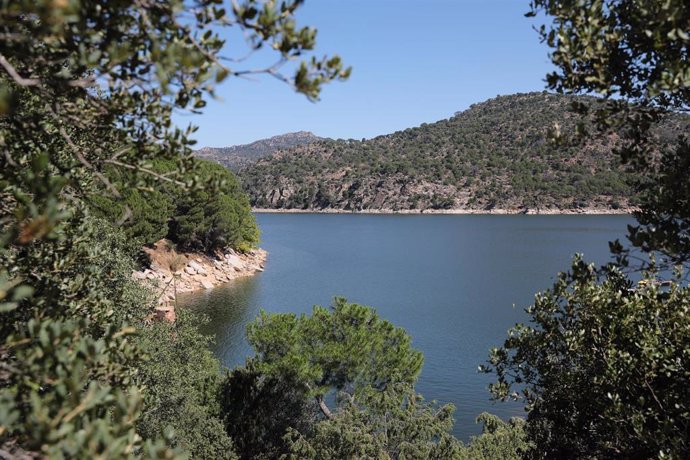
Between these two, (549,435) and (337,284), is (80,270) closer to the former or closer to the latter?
(549,435)

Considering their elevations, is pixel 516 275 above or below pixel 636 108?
below

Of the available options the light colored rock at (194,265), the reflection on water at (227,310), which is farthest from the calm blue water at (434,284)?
the light colored rock at (194,265)

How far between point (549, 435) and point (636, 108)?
25.2 feet

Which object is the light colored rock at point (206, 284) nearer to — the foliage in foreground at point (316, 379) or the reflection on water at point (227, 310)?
the reflection on water at point (227, 310)

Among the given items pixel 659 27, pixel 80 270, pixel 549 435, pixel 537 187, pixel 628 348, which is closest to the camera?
pixel 659 27

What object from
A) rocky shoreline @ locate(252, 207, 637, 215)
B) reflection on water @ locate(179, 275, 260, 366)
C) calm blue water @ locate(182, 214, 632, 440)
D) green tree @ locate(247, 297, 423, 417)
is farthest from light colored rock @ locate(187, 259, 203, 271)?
rocky shoreline @ locate(252, 207, 637, 215)

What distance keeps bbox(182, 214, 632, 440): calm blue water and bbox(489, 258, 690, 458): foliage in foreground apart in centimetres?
108

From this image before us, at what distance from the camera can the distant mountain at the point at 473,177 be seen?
143 meters

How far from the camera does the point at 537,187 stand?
146750 millimetres

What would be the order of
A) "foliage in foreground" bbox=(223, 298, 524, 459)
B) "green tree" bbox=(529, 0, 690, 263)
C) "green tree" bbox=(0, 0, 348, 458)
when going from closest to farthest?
"green tree" bbox=(0, 0, 348, 458) → "green tree" bbox=(529, 0, 690, 263) → "foliage in foreground" bbox=(223, 298, 524, 459)

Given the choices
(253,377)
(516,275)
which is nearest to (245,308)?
(253,377)

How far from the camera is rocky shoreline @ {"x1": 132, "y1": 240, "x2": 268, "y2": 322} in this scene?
156 ft

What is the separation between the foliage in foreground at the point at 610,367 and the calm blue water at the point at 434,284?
108 cm

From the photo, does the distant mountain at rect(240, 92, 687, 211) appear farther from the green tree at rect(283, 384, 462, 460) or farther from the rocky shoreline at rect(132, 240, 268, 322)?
the green tree at rect(283, 384, 462, 460)
